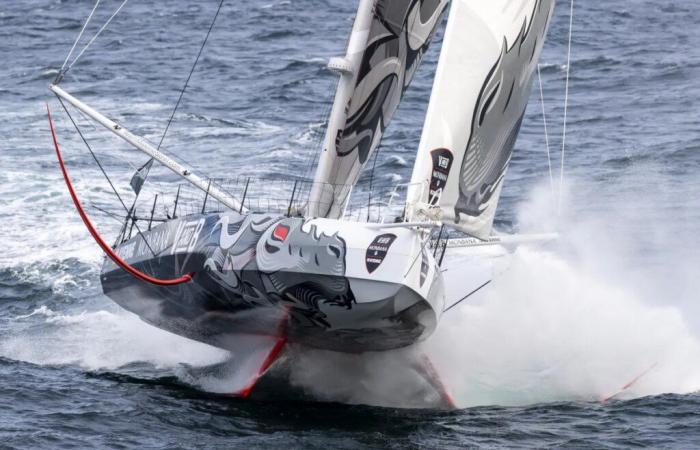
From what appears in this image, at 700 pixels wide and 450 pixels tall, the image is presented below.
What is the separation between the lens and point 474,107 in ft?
60.3

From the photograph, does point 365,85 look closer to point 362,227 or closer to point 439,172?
point 439,172

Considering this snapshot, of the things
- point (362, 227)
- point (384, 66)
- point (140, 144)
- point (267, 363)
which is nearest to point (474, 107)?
point (384, 66)

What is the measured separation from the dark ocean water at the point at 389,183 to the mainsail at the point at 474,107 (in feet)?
9.34

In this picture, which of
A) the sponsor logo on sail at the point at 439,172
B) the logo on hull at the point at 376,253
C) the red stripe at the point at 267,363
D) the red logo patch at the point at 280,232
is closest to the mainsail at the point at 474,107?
the sponsor logo on sail at the point at 439,172

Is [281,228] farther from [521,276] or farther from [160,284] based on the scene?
[521,276]

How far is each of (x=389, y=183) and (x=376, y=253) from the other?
48.1 ft

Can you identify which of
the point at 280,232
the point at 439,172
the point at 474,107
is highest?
the point at 474,107

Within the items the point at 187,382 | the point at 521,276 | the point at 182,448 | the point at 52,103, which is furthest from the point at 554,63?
the point at 182,448

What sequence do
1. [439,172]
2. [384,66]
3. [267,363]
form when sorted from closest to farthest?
1. [439,172]
2. [267,363]
3. [384,66]

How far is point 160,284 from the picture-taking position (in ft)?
60.9

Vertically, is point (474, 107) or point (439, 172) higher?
point (474, 107)

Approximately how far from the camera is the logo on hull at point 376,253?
54.5ft

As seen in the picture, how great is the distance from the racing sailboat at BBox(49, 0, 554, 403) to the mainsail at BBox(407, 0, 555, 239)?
0.06 feet

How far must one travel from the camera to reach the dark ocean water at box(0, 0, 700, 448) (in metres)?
17.8
